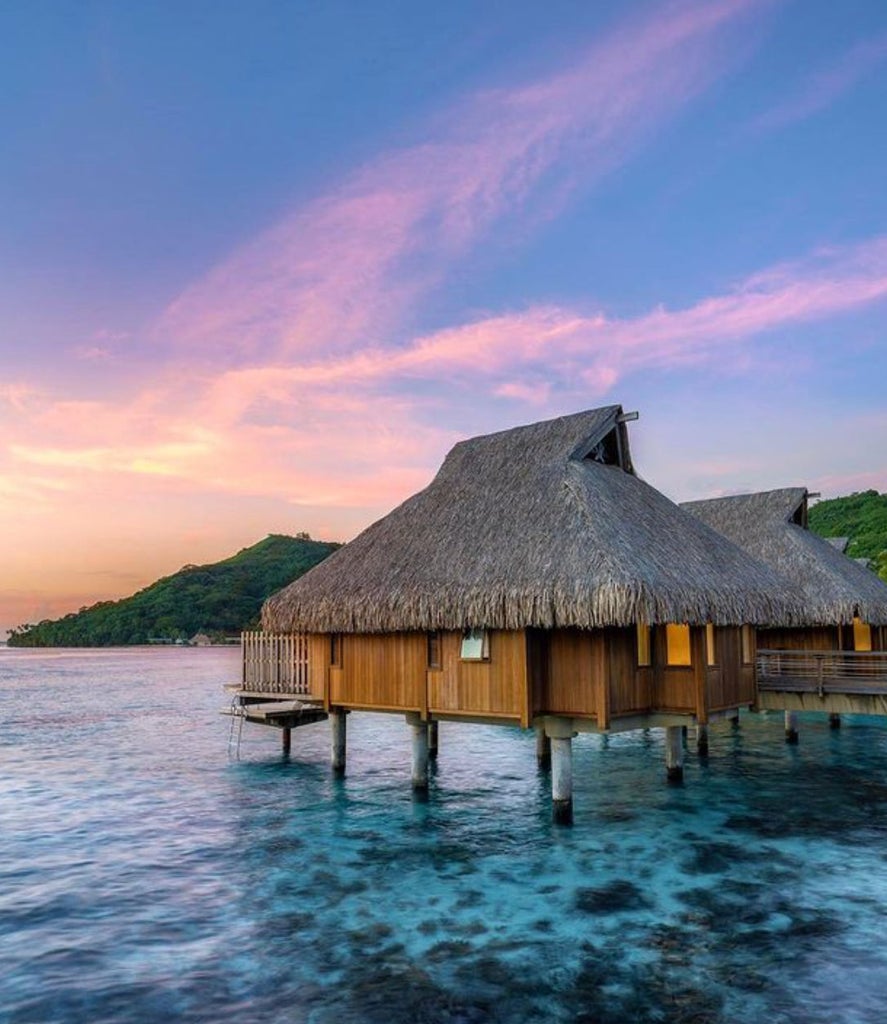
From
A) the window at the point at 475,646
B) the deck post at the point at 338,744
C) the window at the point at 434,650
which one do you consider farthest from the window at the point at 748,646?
the deck post at the point at 338,744

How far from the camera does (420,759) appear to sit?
19562mm

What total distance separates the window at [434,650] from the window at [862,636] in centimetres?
1974

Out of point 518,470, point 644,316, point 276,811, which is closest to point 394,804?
point 276,811

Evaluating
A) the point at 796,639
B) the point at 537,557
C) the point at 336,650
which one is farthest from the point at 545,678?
the point at 796,639

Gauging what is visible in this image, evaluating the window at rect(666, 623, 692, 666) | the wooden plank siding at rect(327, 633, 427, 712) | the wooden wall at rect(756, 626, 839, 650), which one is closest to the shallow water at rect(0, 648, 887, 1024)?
the wooden plank siding at rect(327, 633, 427, 712)

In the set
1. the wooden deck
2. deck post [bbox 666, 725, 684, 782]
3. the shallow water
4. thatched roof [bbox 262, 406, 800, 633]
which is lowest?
the shallow water

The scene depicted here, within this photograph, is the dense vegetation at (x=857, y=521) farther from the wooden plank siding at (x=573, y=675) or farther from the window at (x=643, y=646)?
the wooden plank siding at (x=573, y=675)

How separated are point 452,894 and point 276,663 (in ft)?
34.0

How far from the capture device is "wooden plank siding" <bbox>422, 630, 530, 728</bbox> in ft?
50.1

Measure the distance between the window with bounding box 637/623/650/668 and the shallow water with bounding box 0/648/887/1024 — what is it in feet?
11.0

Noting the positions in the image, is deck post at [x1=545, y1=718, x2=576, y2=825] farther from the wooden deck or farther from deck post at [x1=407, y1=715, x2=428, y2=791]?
the wooden deck

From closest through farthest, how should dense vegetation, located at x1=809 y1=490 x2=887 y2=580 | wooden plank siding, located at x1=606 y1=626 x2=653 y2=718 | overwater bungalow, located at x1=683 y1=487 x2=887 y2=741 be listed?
wooden plank siding, located at x1=606 y1=626 x2=653 y2=718
overwater bungalow, located at x1=683 y1=487 x2=887 y2=741
dense vegetation, located at x1=809 y1=490 x2=887 y2=580

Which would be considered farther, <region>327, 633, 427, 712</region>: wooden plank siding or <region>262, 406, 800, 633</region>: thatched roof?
<region>327, 633, 427, 712</region>: wooden plank siding

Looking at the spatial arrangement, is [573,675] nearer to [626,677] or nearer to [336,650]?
[626,677]
